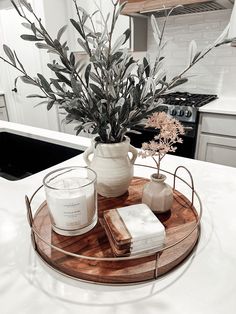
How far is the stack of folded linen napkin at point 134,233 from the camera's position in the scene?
557 mm

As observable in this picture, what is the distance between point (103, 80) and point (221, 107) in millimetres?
1684

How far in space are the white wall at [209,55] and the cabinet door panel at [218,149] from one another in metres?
0.67

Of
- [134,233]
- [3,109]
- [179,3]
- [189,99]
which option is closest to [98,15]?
[179,3]

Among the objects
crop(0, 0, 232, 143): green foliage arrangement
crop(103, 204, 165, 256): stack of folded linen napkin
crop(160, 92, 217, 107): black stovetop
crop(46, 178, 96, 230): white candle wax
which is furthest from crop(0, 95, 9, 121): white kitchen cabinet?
crop(103, 204, 165, 256): stack of folded linen napkin

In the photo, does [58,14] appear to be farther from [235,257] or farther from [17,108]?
[235,257]

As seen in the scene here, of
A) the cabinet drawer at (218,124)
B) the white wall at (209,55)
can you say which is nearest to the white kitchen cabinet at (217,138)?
the cabinet drawer at (218,124)

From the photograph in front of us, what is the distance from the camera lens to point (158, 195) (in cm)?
70

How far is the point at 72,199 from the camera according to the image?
60 centimetres

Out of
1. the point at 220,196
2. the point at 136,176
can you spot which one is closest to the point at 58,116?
the point at 136,176

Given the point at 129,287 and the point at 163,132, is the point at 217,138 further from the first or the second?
the point at 129,287

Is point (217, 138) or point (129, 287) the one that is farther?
point (217, 138)

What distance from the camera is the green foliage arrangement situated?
641 millimetres

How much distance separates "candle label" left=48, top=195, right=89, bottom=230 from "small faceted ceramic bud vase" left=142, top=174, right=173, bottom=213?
18 cm

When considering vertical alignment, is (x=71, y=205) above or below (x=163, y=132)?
below
